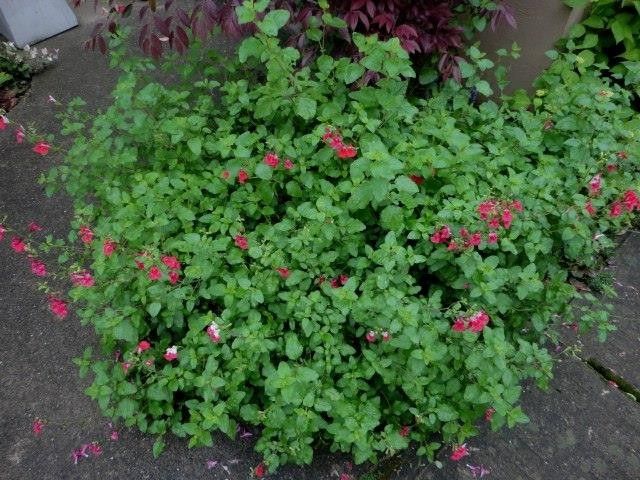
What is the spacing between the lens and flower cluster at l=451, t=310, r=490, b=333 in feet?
5.63

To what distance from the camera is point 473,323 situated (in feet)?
5.65

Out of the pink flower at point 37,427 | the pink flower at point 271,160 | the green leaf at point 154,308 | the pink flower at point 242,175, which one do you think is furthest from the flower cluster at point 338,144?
the pink flower at point 37,427

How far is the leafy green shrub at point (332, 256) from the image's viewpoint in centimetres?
179

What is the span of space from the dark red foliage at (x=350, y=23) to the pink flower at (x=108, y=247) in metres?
0.88

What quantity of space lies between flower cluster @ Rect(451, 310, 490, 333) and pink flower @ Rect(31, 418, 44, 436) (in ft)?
5.48

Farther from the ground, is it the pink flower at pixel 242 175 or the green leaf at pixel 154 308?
the pink flower at pixel 242 175

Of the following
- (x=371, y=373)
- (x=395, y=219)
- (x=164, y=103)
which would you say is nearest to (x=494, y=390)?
(x=371, y=373)

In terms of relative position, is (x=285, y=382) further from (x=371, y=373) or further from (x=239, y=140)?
(x=239, y=140)

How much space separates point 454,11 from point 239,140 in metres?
1.40

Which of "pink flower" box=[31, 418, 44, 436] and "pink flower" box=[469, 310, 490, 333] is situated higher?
"pink flower" box=[469, 310, 490, 333]

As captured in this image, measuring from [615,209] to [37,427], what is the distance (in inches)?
96.5

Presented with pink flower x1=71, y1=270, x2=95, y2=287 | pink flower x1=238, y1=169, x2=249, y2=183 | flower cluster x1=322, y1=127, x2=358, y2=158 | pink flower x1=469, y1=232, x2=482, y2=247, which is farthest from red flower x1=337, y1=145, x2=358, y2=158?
pink flower x1=71, y1=270, x2=95, y2=287

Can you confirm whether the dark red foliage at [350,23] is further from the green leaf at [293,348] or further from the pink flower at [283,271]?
the green leaf at [293,348]

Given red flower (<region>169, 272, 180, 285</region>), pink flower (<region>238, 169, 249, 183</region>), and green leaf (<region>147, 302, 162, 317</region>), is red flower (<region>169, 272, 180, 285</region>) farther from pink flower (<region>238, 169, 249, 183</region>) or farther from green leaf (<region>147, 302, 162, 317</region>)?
pink flower (<region>238, 169, 249, 183</region>)
